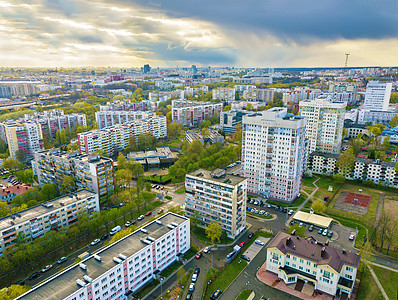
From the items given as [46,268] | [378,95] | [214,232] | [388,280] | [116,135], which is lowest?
[388,280]

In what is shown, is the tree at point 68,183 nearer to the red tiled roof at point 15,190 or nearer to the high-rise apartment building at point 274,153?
the red tiled roof at point 15,190

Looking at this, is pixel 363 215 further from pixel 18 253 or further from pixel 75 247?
pixel 18 253

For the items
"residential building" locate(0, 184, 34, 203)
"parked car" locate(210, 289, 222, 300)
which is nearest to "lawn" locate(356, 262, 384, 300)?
"parked car" locate(210, 289, 222, 300)

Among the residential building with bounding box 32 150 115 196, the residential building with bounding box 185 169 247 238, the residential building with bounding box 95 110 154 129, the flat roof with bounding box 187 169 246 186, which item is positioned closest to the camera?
the residential building with bounding box 185 169 247 238

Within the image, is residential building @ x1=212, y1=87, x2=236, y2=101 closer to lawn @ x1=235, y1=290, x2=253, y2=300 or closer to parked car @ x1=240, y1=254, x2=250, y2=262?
parked car @ x1=240, y1=254, x2=250, y2=262

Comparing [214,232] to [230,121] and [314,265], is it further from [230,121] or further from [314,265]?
[230,121]

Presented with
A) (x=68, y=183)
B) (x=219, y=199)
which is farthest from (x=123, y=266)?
(x=68, y=183)

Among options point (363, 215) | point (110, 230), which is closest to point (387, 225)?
point (363, 215)
